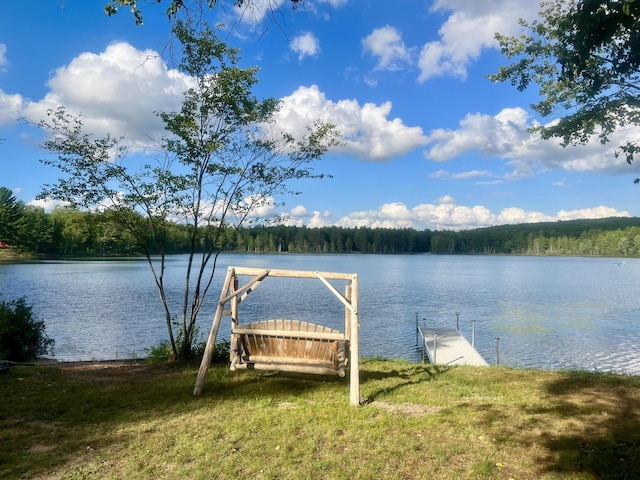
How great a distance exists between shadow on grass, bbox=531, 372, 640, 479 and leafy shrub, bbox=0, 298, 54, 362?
12656 mm

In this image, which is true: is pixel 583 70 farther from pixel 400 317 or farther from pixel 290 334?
pixel 400 317

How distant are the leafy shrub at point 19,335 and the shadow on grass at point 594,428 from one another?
12656 millimetres

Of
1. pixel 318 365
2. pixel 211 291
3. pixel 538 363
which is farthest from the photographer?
pixel 211 291

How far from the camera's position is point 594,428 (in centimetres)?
555

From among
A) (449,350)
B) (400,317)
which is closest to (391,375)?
(449,350)

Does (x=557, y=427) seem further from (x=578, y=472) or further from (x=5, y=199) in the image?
(x=5, y=199)

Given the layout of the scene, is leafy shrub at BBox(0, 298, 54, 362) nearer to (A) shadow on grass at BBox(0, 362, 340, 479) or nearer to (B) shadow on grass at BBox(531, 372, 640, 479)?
(A) shadow on grass at BBox(0, 362, 340, 479)

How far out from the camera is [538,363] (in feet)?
58.2

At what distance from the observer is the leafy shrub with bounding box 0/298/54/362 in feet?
39.8

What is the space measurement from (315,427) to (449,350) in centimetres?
1467

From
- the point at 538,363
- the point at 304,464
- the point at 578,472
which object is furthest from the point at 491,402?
the point at 538,363

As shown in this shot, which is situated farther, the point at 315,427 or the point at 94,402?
the point at 94,402

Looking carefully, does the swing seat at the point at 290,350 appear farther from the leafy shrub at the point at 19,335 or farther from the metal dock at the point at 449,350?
the metal dock at the point at 449,350

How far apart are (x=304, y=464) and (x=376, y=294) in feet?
120
